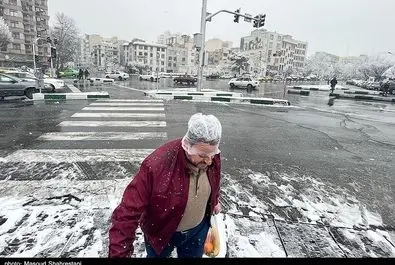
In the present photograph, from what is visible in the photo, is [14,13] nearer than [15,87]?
No

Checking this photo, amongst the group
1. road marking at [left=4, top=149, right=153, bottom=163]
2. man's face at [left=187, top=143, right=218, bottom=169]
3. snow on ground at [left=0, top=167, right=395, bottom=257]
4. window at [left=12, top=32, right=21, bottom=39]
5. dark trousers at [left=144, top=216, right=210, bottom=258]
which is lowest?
snow on ground at [left=0, top=167, right=395, bottom=257]

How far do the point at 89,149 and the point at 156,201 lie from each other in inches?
189

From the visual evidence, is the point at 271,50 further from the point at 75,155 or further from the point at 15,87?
the point at 75,155

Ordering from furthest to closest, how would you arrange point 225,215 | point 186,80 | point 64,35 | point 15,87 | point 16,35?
point 16,35
point 64,35
point 186,80
point 15,87
point 225,215

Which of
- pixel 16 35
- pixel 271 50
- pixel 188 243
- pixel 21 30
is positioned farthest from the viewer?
pixel 271 50

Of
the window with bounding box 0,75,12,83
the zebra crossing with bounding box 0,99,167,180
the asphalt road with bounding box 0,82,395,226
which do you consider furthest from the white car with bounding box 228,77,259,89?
the zebra crossing with bounding box 0,99,167,180

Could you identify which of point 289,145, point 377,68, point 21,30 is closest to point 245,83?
point 289,145

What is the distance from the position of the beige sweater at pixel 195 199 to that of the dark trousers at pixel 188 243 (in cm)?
7

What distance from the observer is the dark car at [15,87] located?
13650 mm

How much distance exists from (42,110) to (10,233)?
8741 millimetres

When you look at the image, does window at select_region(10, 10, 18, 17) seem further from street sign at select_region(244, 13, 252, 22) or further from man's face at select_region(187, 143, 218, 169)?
man's face at select_region(187, 143, 218, 169)

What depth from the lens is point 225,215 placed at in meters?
3.67

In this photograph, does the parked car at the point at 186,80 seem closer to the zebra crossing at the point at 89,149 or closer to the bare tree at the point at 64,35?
the zebra crossing at the point at 89,149

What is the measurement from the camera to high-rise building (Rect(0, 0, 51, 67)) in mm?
59625
